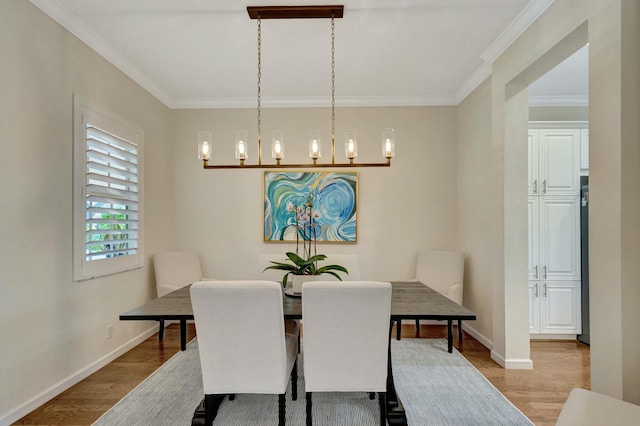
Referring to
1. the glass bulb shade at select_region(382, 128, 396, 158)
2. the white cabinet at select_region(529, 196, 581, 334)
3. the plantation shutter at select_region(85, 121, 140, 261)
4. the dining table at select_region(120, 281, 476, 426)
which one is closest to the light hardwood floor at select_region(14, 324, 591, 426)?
the white cabinet at select_region(529, 196, 581, 334)

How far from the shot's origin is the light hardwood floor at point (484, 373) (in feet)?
7.40

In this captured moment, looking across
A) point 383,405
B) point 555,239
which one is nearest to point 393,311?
point 383,405

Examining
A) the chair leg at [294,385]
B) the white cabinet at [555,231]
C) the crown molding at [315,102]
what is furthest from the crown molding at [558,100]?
the chair leg at [294,385]

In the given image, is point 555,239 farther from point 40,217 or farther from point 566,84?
point 40,217

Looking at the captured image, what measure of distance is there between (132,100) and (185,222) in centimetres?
149

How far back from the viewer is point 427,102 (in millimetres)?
4270

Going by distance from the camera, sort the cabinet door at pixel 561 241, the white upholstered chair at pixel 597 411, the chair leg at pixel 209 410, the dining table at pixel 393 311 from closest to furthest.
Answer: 1. the white upholstered chair at pixel 597 411
2. the dining table at pixel 393 311
3. the chair leg at pixel 209 410
4. the cabinet door at pixel 561 241

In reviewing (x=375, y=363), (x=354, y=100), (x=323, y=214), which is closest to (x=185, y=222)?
(x=323, y=214)

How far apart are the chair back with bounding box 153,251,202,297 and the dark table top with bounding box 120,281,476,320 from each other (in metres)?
1.35

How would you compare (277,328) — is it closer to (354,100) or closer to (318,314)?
(318,314)

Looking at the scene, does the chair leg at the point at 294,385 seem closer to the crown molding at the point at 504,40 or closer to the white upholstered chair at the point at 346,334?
the white upholstered chair at the point at 346,334

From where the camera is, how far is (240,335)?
6.11ft

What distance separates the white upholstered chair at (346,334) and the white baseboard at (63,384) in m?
1.77

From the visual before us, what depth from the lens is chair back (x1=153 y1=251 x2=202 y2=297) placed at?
3.69 metres
